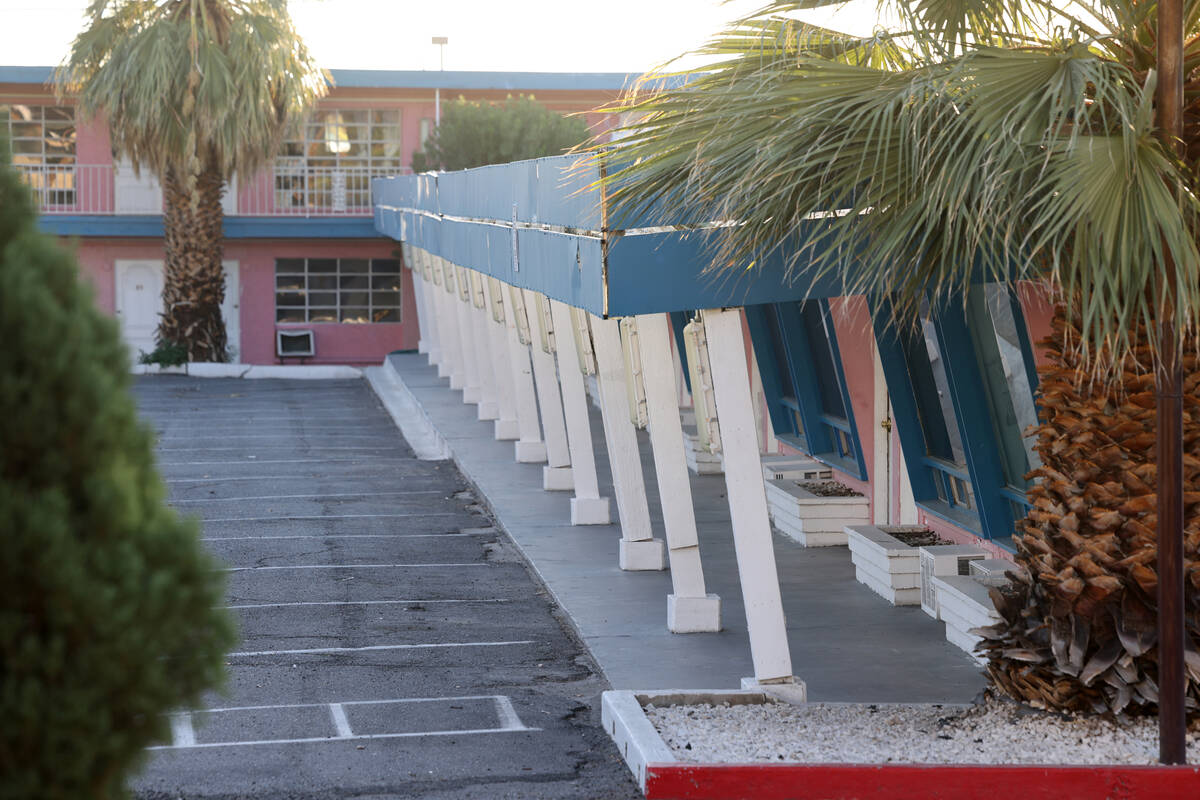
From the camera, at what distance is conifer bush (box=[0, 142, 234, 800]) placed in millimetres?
3252

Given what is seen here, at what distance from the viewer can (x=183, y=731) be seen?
8125 millimetres

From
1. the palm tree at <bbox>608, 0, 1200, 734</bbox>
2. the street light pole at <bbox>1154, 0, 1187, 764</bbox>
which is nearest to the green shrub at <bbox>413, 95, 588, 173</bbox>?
the palm tree at <bbox>608, 0, 1200, 734</bbox>

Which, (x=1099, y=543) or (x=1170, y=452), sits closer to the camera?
(x=1170, y=452)

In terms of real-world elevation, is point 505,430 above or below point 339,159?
below

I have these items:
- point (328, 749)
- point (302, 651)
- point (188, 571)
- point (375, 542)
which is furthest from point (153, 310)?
point (188, 571)

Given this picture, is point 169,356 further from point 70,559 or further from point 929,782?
point 70,559

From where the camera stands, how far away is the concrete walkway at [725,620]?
9.09 metres

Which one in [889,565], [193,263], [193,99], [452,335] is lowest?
[889,565]

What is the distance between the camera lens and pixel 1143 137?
6090 mm

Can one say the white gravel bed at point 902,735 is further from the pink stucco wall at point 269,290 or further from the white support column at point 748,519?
the pink stucco wall at point 269,290

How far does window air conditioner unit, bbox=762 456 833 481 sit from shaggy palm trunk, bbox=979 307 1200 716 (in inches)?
299

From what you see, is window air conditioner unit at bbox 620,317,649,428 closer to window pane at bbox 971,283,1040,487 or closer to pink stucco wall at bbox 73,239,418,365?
window pane at bbox 971,283,1040,487

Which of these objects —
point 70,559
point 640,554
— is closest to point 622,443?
point 640,554

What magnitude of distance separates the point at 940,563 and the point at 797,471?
14.8 feet
